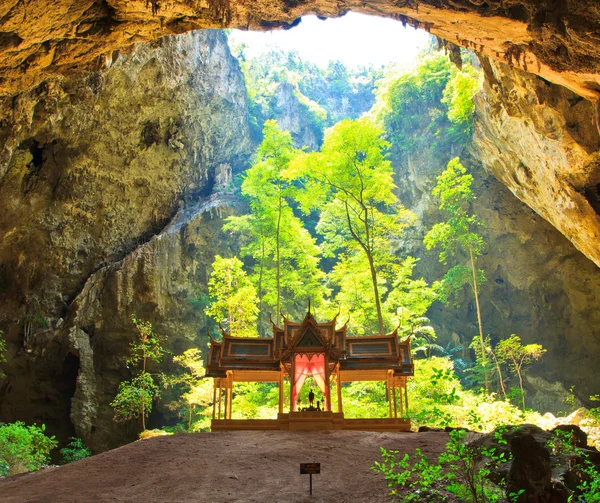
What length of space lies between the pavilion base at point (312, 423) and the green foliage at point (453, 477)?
14.2ft

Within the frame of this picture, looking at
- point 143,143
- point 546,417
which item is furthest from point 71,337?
point 546,417

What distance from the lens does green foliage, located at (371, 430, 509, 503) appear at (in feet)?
17.2

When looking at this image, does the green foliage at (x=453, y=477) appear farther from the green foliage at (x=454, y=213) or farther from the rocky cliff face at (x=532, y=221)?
the green foliage at (x=454, y=213)

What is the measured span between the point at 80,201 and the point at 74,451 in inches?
421

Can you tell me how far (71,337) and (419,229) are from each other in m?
20.3

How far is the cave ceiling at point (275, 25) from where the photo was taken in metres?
8.94

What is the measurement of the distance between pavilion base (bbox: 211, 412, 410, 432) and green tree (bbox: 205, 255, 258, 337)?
6.56 meters

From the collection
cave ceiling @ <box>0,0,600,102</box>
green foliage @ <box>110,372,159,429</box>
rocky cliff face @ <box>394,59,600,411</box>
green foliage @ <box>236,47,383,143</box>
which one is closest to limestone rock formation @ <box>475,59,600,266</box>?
rocky cliff face @ <box>394,59,600,411</box>

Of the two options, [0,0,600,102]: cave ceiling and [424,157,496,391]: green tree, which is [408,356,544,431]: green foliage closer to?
[424,157,496,391]: green tree

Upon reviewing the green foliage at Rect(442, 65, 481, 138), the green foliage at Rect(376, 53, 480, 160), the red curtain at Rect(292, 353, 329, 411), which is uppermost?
the green foliage at Rect(376, 53, 480, 160)

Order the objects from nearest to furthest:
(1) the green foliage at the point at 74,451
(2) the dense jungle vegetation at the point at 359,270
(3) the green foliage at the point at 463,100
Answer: (1) the green foliage at the point at 74,451
(2) the dense jungle vegetation at the point at 359,270
(3) the green foliage at the point at 463,100

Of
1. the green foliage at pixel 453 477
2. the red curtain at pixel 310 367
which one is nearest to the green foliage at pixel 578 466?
the green foliage at pixel 453 477

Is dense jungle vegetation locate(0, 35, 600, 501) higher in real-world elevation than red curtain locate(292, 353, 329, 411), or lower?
higher

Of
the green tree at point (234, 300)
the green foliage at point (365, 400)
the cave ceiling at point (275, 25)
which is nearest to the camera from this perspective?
the cave ceiling at point (275, 25)
